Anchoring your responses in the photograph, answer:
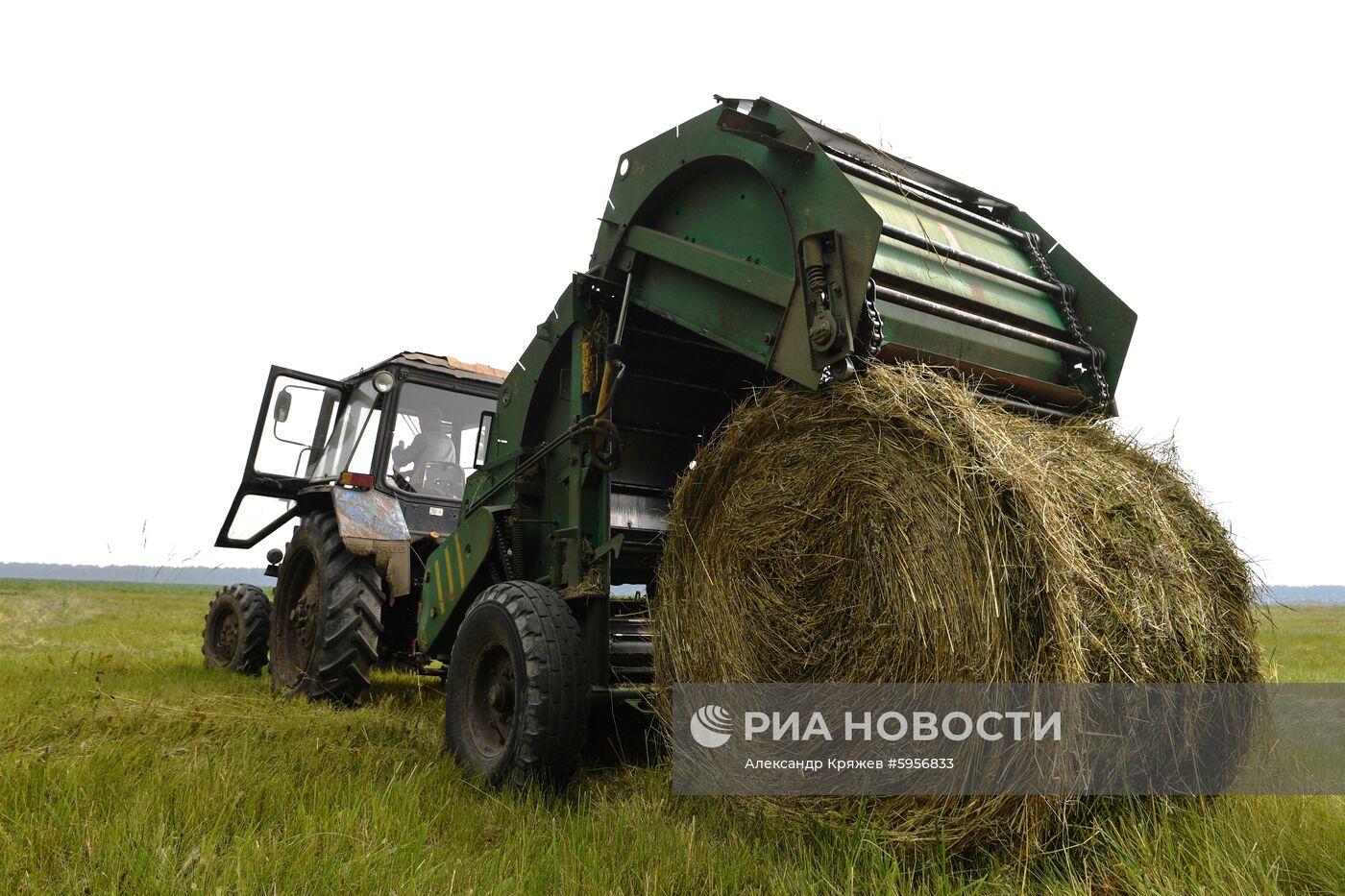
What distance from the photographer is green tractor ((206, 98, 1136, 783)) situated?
325 centimetres

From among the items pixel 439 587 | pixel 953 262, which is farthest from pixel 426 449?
pixel 953 262

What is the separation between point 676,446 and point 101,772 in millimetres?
2690

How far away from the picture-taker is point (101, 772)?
11.0 feet

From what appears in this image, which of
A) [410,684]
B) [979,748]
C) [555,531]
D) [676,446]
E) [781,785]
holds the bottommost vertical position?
[410,684]

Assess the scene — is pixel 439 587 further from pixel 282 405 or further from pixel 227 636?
pixel 227 636

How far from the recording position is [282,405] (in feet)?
21.1

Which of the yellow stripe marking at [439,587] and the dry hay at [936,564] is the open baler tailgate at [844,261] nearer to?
the dry hay at [936,564]

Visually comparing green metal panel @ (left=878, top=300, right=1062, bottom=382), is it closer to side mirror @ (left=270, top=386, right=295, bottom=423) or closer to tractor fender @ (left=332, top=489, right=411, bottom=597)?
tractor fender @ (left=332, top=489, right=411, bottom=597)

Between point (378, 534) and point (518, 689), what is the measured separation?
248cm

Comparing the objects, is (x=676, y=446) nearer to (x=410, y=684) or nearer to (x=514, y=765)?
(x=514, y=765)

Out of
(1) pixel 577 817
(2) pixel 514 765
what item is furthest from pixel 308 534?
(1) pixel 577 817

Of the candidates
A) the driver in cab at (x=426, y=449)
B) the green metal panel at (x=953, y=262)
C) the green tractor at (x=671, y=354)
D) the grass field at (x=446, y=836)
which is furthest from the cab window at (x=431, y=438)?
the green metal panel at (x=953, y=262)

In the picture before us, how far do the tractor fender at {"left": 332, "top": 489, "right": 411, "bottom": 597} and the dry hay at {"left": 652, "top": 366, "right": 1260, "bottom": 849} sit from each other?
272cm

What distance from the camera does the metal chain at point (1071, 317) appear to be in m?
4.00
